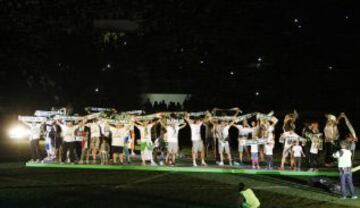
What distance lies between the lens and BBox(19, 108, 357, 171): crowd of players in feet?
77.4

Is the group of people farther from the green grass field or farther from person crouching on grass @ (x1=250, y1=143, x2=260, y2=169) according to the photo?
the green grass field

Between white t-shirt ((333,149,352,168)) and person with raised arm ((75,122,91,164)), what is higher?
person with raised arm ((75,122,91,164))

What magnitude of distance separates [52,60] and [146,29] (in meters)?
11.3

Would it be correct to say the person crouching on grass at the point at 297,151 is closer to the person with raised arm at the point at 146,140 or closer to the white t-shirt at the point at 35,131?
the person with raised arm at the point at 146,140

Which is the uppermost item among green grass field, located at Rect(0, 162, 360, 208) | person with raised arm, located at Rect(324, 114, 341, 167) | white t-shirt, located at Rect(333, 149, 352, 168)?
person with raised arm, located at Rect(324, 114, 341, 167)

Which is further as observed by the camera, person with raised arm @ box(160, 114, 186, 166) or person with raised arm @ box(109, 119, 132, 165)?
person with raised arm @ box(109, 119, 132, 165)

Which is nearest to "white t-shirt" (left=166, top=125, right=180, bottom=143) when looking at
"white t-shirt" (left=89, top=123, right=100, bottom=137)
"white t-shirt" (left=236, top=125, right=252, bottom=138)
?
"white t-shirt" (left=236, top=125, right=252, bottom=138)

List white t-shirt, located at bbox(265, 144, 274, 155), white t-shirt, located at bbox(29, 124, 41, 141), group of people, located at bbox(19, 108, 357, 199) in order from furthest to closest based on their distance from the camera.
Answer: white t-shirt, located at bbox(29, 124, 41, 141) → group of people, located at bbox(19, 108, 357, 199) → white t-shirt, located at bbox(265, 144, 274, 155)

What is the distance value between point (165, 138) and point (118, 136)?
2155 mm

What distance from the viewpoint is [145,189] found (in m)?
19.8

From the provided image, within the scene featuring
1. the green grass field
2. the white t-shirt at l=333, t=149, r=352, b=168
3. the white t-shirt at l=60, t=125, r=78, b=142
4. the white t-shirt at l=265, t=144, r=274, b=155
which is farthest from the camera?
the white t-shirt at l=60, t=125, r=78, b=142

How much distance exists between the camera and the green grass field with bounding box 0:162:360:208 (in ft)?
56.7

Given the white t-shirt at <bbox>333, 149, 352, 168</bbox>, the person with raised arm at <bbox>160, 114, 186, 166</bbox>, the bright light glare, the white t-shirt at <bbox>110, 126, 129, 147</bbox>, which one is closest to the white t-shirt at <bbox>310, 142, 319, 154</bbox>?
the white t-shirt at <bbox>333, 149, 352, 168</bbox>

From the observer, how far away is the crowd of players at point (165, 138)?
77.4 ft
